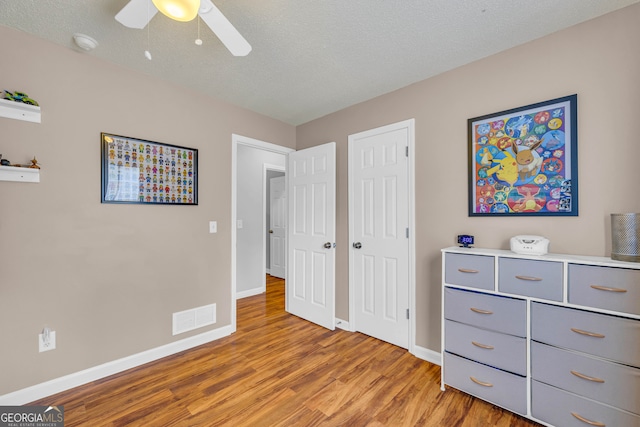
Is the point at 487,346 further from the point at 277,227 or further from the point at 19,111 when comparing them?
the point at 277,227

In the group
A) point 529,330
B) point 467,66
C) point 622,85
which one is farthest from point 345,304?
point 622,85

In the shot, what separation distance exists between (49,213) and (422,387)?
2.93 metres

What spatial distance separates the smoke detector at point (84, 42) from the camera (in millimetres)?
1844

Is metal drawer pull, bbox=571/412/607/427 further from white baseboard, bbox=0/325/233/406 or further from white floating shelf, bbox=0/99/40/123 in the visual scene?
white floating shelf, bbox=0/99/40/123

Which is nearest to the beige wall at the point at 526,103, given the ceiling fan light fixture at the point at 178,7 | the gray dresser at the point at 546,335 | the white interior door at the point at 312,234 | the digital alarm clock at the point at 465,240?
the digital alarm clock at the point at 465,240

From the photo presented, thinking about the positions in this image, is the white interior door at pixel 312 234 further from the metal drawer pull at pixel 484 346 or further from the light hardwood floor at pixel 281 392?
the metal drawer pull at pixel 484 346

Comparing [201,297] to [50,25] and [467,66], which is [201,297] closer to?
[50,25]

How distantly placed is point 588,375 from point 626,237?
2.52ft

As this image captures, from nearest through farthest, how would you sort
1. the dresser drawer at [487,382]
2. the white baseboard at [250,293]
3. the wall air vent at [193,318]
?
the dresser drawer at [487,382], the wall air vent at [193,318], the white baseboard at [250,293]

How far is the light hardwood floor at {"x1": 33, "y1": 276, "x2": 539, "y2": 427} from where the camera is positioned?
5.54 feet

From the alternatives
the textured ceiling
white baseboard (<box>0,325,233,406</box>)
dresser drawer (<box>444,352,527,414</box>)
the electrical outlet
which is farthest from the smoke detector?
dresser drawer (<box>444,352,527,414</box>)

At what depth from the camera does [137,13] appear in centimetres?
132

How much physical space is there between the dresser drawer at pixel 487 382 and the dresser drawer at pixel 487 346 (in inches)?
1.7

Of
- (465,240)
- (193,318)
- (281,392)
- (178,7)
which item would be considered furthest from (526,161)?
(193,318)
